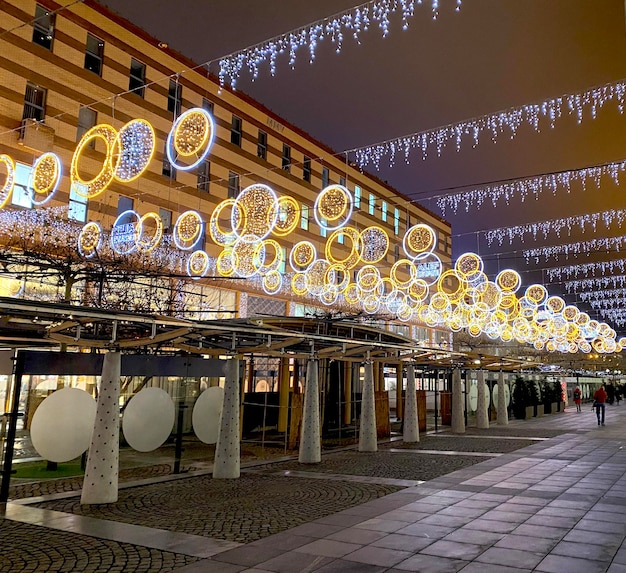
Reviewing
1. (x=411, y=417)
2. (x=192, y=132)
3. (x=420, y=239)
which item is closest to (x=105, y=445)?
(x=192, y=132)

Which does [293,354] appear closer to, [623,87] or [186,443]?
[186,443]

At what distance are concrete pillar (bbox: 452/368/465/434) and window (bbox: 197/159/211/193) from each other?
51.3ft

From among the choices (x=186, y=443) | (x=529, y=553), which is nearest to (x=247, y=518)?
(x=529, y=553)

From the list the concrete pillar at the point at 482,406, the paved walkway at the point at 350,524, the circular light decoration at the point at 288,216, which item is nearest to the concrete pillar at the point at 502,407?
the concrete pillar at the point at 482,406

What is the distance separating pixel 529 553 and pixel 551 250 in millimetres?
24011

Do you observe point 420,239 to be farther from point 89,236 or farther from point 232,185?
point 232,185

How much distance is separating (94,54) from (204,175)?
25.1ft

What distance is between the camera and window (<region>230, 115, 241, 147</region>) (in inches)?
1240

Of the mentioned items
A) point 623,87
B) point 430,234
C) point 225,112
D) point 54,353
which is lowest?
point 54,353

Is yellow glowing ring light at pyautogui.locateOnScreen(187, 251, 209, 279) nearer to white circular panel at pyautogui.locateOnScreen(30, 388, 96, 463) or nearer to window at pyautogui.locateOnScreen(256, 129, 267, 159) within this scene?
white circular panel at pyautogui.locateOnScreen(30, 388, 96, 463)

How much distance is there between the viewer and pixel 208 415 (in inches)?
495

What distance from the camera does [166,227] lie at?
26703mm

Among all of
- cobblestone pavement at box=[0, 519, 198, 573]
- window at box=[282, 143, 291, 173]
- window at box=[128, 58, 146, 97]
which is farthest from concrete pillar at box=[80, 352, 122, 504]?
window at box=[282, 143, 291, 173]

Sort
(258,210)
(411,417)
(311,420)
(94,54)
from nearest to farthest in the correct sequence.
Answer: (258,210)
(311,420)
(411,417)
(94,54)
